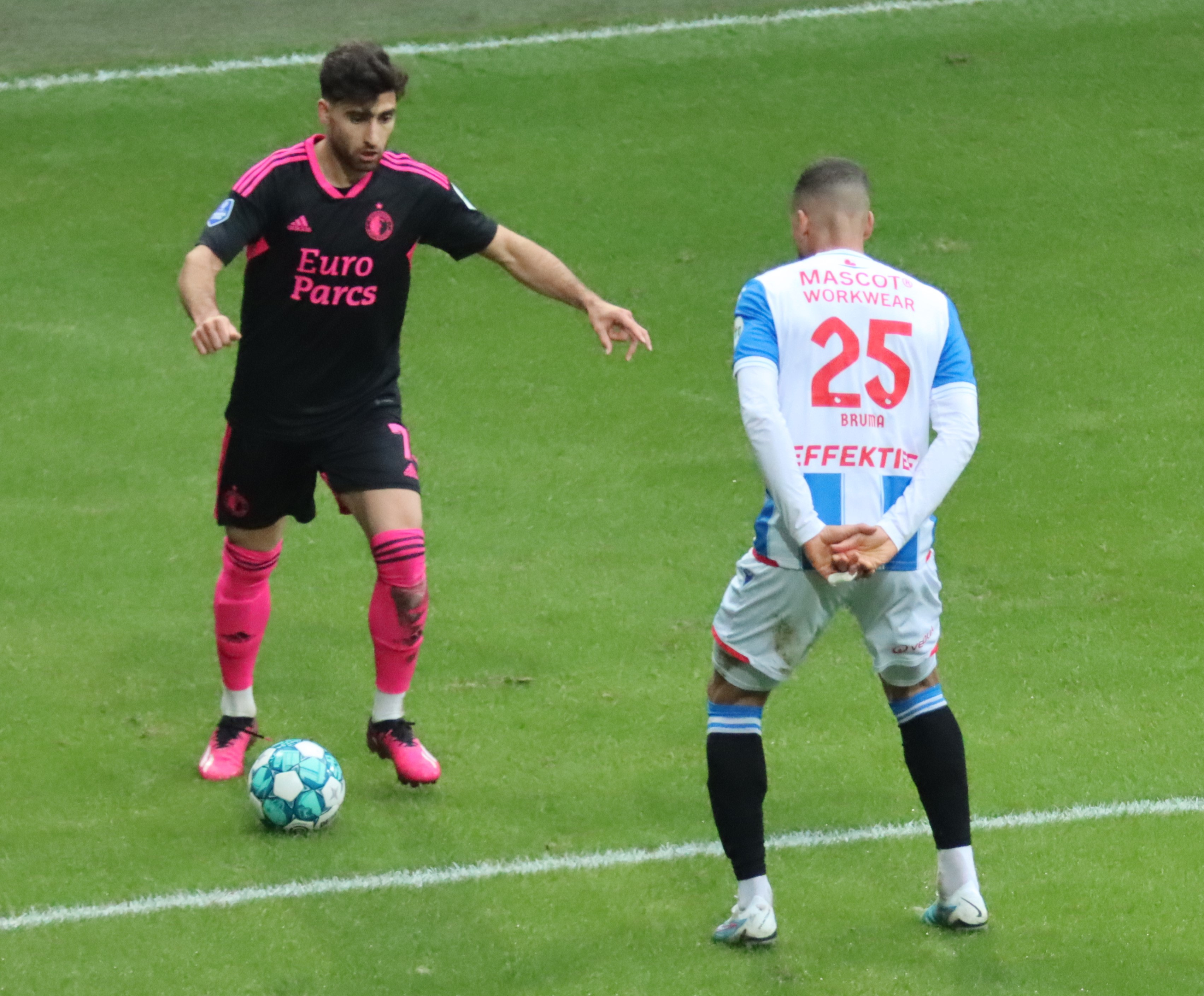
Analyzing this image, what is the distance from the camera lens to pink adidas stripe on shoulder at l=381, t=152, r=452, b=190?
6094 millimetres

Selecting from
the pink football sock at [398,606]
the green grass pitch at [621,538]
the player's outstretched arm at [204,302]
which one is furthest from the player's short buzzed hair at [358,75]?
the green grass pitch at [621,538]

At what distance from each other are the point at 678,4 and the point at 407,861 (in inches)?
407

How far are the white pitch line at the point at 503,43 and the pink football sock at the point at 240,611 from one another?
7.83 meters

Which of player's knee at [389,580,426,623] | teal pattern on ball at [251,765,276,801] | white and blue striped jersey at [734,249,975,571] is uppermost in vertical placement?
white and blue striped jersey at [734,249,975,571]

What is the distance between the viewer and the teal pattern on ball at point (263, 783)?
5824 millimetres

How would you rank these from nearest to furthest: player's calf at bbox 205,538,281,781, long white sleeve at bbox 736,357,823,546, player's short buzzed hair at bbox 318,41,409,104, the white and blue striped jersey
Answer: long white sleeve at bbox 736,357,823,546, the white and blue striped jersey, player's short buzzed hair at bbox 318,41,409,104, player's calf at bbox 205,538,281,781

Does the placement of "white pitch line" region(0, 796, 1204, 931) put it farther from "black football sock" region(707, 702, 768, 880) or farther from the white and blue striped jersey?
the white and blue striped jersey

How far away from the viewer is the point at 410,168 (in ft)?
20.1

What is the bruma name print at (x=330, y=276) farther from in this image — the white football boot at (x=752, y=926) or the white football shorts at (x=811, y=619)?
the white football boot at (x=752, y=926)

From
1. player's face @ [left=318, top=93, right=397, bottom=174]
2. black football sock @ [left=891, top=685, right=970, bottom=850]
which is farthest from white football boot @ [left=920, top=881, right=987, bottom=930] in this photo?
player's face @ [left=318, top=93, right=397, bottom=174]

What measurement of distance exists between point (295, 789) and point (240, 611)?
884mm

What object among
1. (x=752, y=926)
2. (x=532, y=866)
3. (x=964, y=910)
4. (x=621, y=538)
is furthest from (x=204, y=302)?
(x=621, y=538)

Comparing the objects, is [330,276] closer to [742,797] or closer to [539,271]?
[539,271]

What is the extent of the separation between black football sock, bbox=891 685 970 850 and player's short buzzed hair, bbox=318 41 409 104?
8.16 feet
